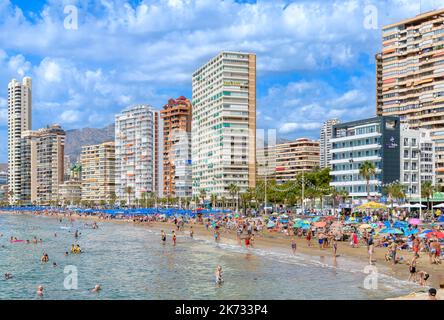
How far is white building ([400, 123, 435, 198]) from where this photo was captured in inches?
4053

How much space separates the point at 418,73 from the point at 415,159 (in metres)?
30.8

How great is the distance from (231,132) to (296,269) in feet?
382

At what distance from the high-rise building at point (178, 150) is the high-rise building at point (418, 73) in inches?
2982

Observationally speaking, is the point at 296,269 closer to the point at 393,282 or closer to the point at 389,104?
the point at 393,282

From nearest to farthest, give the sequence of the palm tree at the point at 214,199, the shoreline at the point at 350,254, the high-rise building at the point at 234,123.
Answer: the shoreline at the point at 350,254 → the palm tree at the point at 214,199 → the high-rise building at the point at 234,123

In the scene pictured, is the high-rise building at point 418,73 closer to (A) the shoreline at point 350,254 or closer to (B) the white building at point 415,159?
(B) the white building at point 415,159

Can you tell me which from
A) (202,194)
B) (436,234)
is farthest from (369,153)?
(202,194)

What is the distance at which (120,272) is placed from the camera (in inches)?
1551

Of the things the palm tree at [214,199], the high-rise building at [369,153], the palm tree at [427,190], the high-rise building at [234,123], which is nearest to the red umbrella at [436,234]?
the high-rise building at [369,153]

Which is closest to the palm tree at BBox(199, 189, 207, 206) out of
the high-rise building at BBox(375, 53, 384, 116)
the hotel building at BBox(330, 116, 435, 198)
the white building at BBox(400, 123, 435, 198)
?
the hotel building at BBox(330, 116, 435, 198)

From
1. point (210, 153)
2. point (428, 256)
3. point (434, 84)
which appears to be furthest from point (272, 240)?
point (210, 153)

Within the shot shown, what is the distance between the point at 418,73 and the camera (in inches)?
4968

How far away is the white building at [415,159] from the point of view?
102938mm

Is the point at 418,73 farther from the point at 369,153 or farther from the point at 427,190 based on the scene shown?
the point at 427,190
